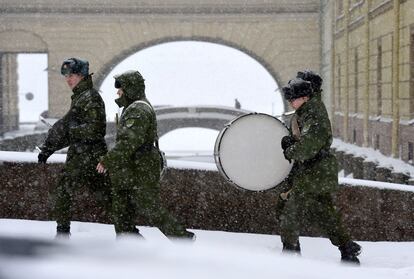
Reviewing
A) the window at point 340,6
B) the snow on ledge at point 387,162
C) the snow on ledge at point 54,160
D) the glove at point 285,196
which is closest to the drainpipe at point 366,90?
the snow on ledge at point 387,162

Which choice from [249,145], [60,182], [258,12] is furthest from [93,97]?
[258,12]

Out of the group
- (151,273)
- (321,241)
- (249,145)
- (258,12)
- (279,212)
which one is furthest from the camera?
(258,12)

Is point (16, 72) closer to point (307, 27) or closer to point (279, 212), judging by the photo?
point (307, 27)

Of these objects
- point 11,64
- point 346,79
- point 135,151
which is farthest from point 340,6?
point 135,151

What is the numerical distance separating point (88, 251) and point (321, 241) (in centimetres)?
523

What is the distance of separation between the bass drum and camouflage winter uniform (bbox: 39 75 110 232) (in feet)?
3.14

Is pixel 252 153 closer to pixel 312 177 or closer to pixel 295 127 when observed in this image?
pixel 295 127

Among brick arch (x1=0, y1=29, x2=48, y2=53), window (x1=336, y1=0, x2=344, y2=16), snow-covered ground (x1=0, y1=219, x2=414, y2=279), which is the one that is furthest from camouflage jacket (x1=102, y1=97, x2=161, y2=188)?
brick arch (x1=0, y1=29, x2=48, y2=53)

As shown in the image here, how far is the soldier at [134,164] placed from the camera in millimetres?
5820

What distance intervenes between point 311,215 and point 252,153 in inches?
34.0

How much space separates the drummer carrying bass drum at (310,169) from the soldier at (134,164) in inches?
30.9

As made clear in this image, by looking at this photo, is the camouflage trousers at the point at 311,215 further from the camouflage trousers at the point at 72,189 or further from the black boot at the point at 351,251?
the camouflage trousers at the point at 72,189

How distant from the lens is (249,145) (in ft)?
21.9

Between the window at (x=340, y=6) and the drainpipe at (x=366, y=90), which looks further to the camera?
the window at (x=340, y=6)
